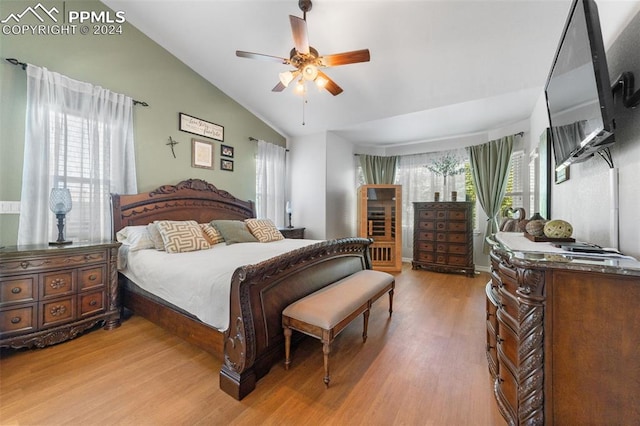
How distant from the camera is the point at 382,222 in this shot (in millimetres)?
5066

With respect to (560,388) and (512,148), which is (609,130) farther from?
(512,148)

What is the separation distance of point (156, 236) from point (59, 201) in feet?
2.76

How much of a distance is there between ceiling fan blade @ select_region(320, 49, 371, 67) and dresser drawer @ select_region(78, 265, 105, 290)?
116 inches

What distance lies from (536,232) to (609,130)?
751 mm

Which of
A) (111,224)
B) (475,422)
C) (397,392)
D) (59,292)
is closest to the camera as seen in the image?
(475,422)

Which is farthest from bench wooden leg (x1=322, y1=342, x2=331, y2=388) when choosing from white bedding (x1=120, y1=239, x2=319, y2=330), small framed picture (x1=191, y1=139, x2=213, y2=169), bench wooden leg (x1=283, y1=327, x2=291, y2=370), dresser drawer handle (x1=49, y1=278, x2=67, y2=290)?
small framed picture (x1=191, y1=139, x2=213, y2=169)

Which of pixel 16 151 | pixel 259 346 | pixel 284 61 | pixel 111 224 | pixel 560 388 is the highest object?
pixel 284 61

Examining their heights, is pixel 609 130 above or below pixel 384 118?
below

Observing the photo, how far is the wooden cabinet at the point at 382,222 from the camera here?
487cm

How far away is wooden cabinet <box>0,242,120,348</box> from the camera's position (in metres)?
1.89

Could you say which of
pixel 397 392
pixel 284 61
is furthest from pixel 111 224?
pixel 397 392

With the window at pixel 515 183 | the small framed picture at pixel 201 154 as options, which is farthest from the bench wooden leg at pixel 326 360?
the window at pixel 515 183

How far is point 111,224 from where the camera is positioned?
282 centimetres

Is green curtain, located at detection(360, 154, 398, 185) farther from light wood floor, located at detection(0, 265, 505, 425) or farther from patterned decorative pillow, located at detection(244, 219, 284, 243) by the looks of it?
light wood floor, located at detection(0, 265, 505, 425)
